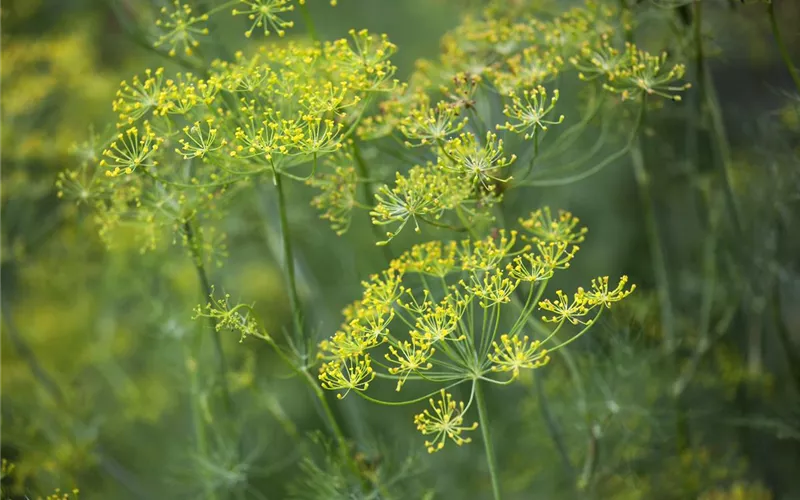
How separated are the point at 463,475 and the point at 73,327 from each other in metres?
1.71

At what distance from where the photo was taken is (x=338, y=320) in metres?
2.87

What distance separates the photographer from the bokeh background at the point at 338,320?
2.19m

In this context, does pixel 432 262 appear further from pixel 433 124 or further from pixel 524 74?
pixel 524 74

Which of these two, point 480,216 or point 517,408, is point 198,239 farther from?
point 517,408

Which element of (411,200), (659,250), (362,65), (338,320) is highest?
(362,65)

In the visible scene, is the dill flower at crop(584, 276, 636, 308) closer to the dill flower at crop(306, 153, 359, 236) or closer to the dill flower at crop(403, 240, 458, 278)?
the dill flower at crop(403, 240, 458, 278)

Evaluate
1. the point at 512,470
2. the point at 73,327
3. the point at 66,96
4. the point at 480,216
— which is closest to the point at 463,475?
the point at 512,470

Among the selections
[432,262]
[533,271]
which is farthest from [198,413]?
[533,271]

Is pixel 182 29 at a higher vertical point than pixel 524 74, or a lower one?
higher

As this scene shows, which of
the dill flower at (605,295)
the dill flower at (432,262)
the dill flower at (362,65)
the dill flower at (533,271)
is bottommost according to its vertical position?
the dill flower at (605,295)

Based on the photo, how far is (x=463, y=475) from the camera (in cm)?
264

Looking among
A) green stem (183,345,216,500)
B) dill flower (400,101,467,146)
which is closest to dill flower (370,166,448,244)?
dill flower (400,101,467,146)

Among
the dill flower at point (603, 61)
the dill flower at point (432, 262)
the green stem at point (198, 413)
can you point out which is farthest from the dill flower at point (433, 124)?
the green stem at point (198, 413)

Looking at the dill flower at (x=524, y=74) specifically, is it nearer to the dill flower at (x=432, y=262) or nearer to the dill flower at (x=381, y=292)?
the dill flower at (x=432, y=262)
